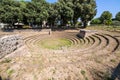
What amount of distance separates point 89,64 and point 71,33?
1775cm

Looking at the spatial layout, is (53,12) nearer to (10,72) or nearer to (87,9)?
(87,9)

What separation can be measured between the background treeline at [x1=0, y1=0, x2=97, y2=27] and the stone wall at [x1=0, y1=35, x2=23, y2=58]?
13.7 meters

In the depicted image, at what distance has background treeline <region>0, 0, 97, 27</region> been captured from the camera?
88.0ft

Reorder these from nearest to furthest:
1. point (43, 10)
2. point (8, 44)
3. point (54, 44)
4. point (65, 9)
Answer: point (8, 44), point (54, 44), point (43, 10), point (65, 9)

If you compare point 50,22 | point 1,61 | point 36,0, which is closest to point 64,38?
point 50,22

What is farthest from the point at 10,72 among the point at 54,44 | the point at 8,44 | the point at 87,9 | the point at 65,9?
the point at 87,9

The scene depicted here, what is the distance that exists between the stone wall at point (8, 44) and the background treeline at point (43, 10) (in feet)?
45.0

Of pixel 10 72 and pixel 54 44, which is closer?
pixel 10 72

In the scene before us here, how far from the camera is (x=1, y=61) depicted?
12.3 meters

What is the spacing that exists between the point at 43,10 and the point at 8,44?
1654 centimetres

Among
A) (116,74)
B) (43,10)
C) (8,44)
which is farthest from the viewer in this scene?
(43,10)

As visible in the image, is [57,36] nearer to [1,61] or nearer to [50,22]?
[50,22]

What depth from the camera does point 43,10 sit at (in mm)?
28172

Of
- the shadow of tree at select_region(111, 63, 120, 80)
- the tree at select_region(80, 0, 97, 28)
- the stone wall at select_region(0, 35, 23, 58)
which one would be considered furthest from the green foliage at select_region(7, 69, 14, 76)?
the tree at select_region(80, 0, 97, 28)
